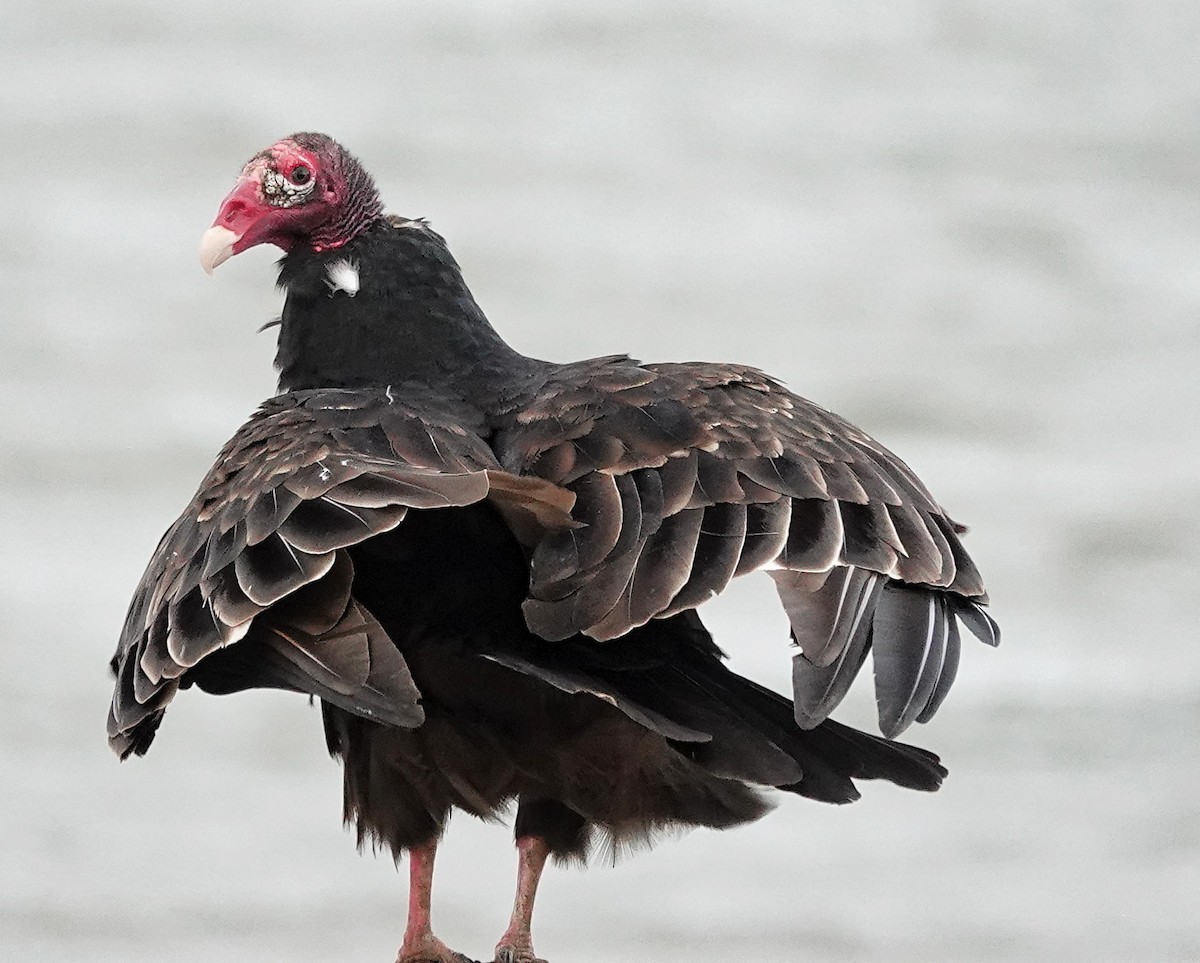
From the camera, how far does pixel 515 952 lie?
6.13m

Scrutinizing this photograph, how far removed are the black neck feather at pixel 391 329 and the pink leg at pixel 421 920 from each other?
122 cm

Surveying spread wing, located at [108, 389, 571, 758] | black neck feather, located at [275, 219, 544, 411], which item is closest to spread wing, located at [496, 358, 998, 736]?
A: spread wing, located at [108, 389, 571, 758]

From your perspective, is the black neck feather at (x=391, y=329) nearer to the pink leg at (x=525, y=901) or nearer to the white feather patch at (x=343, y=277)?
the white feather patch at (x=343, y=277)

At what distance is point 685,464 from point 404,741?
1.09 metres

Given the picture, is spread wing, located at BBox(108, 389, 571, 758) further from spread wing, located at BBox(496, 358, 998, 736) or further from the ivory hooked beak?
the ivory hooked beak

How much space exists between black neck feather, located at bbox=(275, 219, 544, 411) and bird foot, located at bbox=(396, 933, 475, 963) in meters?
1.46

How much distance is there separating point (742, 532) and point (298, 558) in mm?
969

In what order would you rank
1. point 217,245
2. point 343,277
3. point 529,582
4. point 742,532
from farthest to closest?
point 217,245 < point 343,277 < point 529,582 < point 742,532

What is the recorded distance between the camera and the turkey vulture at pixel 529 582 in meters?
4.96

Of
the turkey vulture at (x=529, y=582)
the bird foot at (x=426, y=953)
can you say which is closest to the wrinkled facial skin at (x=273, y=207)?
the turkey vulture at (x=529, y=582)

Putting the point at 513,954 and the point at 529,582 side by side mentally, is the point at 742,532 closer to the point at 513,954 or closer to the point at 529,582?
the point at 529,582

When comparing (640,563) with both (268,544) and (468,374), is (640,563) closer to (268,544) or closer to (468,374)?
(268,544)

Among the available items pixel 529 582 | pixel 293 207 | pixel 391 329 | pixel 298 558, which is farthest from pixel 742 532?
pixel 293 207

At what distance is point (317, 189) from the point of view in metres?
6.54
